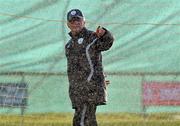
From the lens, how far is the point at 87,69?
21.1 ft

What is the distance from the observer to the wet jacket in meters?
6.39

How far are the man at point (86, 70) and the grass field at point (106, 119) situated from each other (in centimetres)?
295

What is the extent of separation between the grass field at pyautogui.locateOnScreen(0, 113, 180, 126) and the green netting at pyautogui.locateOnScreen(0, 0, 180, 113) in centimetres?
9

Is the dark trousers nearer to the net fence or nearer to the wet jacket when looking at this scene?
the wet jacket

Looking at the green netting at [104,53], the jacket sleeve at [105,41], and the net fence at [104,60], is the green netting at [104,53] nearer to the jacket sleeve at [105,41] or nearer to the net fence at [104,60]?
the net fence at [104,60]

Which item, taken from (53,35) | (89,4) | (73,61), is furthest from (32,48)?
(73,61)

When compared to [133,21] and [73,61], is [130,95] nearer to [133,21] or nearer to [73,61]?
[133,21]

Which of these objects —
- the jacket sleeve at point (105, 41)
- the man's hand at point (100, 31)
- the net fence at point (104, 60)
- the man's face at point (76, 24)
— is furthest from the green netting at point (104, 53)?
the man's hand at point (100, 31)

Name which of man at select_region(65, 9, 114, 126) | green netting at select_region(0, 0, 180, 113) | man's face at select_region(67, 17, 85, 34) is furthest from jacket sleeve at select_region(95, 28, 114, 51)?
green netting at select_region(0, 0, 180, 113)

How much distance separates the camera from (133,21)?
31.1 feet

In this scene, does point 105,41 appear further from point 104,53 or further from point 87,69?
point 104,53

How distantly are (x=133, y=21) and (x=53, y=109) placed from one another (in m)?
1.47

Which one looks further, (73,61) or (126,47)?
(126,47)

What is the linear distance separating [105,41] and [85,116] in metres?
0.64
